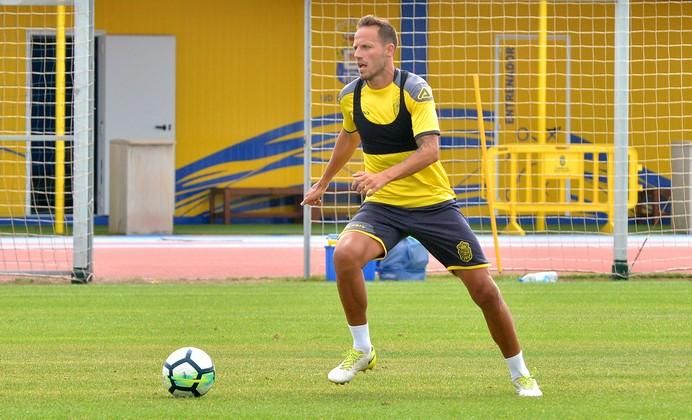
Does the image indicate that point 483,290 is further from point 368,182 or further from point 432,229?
point 368,182

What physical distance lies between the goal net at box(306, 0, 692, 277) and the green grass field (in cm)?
543

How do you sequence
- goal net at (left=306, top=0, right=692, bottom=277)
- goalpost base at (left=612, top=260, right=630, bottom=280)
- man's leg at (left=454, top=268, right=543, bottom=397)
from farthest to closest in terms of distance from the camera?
goal net at (left=306, top=0, right=692, bottom=277)
goalpost base at (left=612, top=260, right=630, bottom=280)
man's leg at (left=454, top=268, right=543, bottom=397)

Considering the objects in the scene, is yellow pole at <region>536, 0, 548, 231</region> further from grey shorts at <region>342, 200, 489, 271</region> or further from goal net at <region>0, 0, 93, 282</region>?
grey shorts at <region>342, 200, 489, 271</region>

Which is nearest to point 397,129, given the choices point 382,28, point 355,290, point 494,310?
point 382,28

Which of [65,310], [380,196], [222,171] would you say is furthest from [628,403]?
[222,171]

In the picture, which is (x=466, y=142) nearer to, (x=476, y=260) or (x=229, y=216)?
(x=229, y=216)

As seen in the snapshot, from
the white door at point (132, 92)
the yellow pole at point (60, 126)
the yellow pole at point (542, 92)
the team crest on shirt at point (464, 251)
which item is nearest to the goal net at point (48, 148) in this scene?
the yellow pole at point (60, 126)

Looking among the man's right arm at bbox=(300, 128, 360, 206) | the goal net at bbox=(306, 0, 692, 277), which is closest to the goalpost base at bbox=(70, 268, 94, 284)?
the goal net at bbox=(306, 0, 692, 277)

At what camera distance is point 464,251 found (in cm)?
787

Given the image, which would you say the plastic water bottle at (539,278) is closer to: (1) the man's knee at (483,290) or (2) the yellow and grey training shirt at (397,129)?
(2) the yellow and grey training shirt at (397,129)

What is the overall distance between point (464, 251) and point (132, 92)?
60.5 ft

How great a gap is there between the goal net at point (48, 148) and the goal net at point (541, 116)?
12.3 ft

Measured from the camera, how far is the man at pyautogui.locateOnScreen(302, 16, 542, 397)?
782 centimetres

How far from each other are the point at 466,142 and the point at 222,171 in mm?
4595
